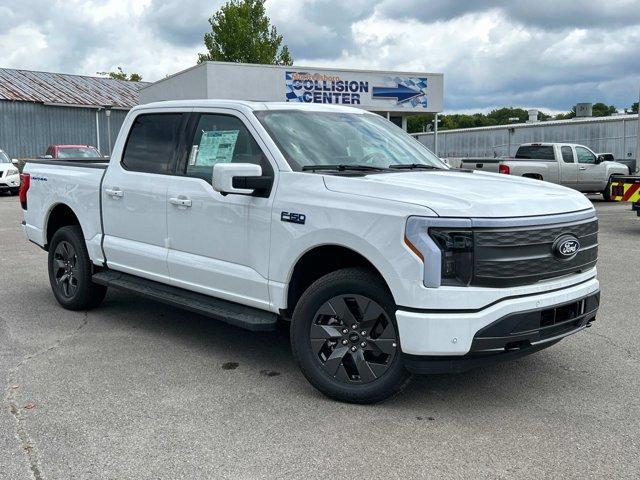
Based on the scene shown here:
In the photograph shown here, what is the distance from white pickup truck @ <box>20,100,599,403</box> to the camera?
3828mm

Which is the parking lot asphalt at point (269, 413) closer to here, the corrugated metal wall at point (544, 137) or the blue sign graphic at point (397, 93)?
the blue sign graphic at point (397, 93)

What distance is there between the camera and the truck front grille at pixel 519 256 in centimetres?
382

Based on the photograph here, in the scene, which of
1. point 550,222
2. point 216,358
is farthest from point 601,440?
point 216,358

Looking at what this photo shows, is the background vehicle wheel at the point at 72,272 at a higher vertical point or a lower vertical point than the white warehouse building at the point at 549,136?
lower

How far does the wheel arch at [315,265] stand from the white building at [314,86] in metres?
21.4

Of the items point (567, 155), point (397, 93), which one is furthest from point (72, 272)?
point (397, 93)

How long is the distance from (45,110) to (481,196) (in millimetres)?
35440

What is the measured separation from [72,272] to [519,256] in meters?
4.45

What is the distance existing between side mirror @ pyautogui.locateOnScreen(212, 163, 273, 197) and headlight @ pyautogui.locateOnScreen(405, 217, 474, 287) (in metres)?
1.18

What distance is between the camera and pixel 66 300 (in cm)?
672

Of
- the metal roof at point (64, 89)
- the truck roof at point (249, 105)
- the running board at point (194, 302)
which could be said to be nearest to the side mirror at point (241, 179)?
the truck roof at point (249, 105)

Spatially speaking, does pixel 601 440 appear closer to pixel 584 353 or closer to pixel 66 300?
pixel 584 353

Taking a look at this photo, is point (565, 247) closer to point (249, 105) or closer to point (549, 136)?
point (249, 105)

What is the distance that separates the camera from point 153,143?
5793 millimetres
